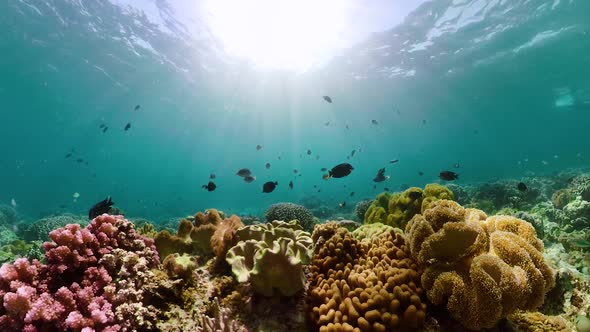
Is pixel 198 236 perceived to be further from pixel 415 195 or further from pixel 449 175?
pixel 449 175

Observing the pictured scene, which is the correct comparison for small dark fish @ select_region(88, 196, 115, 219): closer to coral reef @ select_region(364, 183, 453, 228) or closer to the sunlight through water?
coral reef @ select_region(364, 183, 453, 228)

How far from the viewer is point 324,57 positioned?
97.8 feet

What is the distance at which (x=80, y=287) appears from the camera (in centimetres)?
300

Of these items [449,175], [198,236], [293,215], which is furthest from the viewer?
[293,215]

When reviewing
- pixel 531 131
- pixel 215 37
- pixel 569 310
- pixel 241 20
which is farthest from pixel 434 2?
pixel 531 131

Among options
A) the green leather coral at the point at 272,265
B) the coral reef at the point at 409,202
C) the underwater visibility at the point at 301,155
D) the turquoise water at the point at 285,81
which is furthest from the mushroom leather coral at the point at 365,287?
the turquoise water at the point at 285,81

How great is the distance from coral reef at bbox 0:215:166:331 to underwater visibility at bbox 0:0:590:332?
2cm

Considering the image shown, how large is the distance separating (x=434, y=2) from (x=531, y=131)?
86.9 m

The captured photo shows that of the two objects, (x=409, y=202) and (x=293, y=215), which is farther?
(x=293, y=215)

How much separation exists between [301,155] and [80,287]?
1812 cm

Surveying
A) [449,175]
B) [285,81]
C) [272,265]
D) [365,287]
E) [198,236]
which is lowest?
[365,287]

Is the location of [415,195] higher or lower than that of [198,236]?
higher

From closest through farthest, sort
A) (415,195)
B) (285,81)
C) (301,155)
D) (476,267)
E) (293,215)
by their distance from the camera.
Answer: (476,267)
(415,195)
(293,215)
(301,155)
(285,81)

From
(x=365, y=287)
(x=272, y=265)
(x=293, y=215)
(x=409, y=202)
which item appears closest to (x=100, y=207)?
(x=272, y=265)
